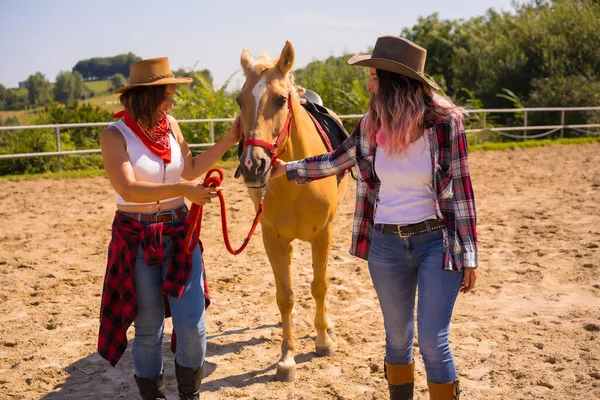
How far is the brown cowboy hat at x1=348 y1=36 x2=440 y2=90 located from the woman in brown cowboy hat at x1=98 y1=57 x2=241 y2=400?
98 cm

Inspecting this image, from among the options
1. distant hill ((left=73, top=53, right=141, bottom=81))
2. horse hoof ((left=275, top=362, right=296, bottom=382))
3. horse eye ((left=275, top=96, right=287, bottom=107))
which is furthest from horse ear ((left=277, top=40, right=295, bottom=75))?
distant hill ((left=73, top=53, right=141, bottom=81))

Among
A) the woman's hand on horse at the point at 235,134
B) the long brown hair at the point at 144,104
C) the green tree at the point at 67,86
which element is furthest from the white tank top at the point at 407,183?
the green tree at the point at 67,86

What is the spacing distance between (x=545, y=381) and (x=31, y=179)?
33.8ft

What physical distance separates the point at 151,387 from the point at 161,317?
1.23ft

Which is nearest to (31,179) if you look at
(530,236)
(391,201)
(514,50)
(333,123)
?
(333,123)

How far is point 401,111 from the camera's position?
2.53 metres

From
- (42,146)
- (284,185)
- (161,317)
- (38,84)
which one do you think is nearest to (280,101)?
(284,185)

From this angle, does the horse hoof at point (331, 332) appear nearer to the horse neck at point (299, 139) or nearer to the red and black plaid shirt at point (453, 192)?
the horse neck at point (299, 139)

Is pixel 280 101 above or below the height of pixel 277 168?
above

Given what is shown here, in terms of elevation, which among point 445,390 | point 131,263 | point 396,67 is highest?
point 396,67

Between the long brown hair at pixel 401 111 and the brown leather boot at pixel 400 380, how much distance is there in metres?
1.03

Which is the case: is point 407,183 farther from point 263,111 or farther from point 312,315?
point 312,315

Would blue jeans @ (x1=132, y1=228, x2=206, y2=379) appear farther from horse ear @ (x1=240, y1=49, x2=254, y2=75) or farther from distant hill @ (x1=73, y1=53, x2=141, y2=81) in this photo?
distant hill @ (x1=73, y1=53, x2=141, y2=81)

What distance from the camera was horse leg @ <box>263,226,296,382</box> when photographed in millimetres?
3850
